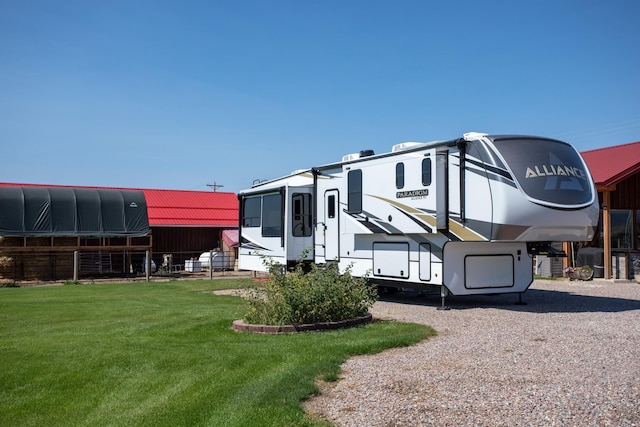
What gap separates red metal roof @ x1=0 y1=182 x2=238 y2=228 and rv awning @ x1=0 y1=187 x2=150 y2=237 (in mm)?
5187

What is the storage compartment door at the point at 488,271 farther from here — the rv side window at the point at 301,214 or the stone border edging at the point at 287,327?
the rv side window at the point at 301,214

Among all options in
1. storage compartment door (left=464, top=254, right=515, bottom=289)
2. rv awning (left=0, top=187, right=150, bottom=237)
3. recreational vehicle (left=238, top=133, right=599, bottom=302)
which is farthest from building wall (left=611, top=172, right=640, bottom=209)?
rv awning (left=0, top=187, right=150, bottom=237)

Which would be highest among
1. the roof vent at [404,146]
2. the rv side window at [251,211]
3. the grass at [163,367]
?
the roof vent at [404,146]

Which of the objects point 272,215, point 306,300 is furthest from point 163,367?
point 272,215

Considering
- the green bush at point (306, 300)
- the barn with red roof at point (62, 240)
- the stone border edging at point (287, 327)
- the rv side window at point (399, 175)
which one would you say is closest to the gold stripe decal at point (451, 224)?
the rv side window at point (399, 175)

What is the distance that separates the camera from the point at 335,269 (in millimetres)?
10711

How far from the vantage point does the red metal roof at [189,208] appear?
32531mm

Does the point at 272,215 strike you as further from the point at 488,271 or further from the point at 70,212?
the point at 70,212

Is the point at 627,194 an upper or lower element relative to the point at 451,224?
upper

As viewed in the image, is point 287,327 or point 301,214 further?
point 301,214

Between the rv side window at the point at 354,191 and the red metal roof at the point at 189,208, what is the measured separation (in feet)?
63.0

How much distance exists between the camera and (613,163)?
66.4 feet

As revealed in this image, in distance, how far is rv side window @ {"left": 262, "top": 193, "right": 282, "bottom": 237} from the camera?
17.2 m

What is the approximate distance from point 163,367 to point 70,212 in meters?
19.4
